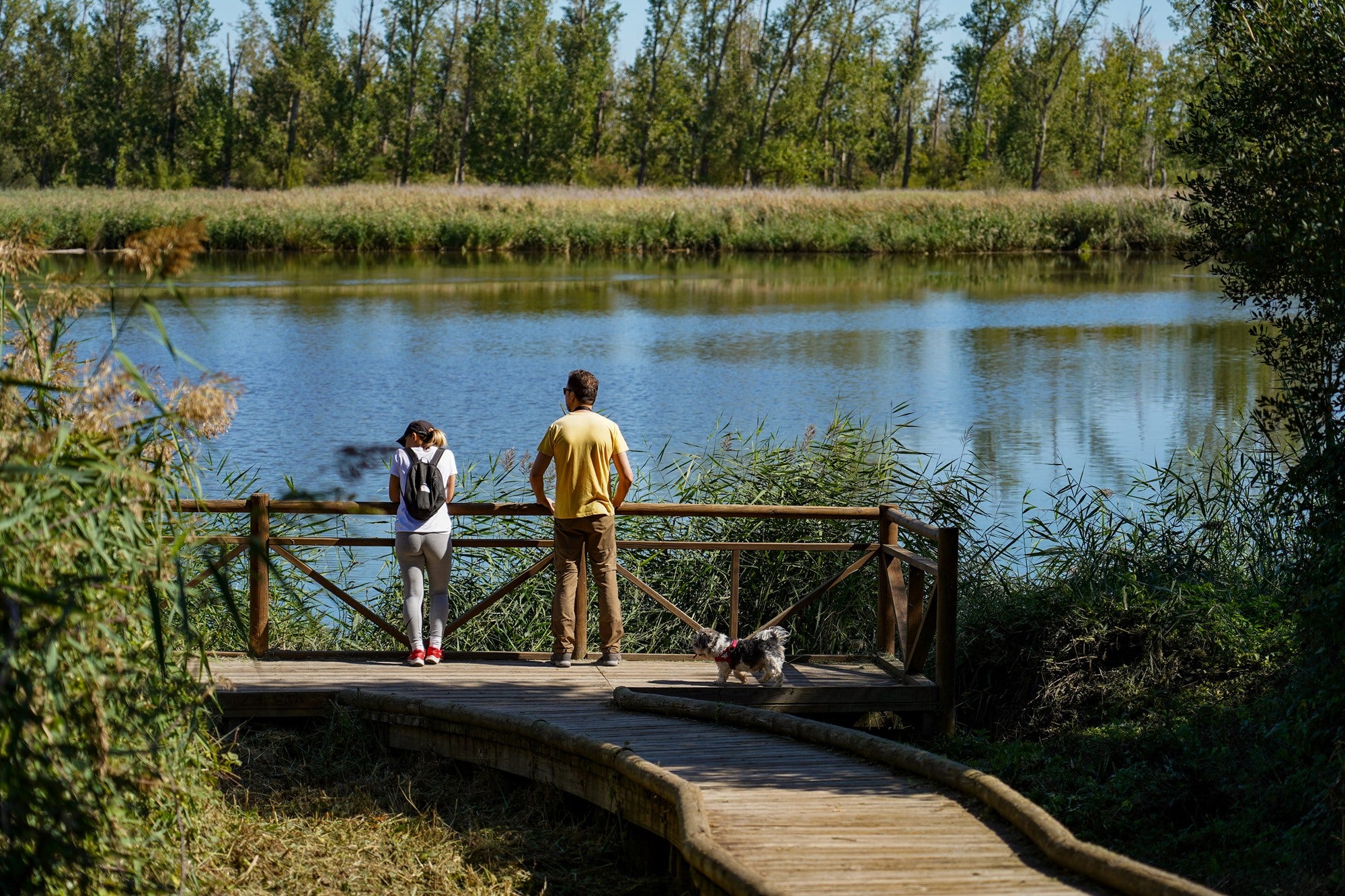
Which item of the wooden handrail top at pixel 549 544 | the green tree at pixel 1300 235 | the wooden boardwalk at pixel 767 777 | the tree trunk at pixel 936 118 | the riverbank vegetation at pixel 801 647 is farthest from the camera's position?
the tree trunk at pixel 936 118

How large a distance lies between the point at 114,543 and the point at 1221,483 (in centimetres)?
828

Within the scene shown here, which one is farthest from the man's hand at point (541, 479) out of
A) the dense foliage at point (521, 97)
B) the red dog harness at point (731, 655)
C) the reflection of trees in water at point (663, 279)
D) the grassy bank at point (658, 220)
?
the dense foliage at point (521, 97)

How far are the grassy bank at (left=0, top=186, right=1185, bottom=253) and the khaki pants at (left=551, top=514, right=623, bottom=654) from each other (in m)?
41.0

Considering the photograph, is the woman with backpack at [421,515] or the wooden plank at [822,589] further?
the wooden plank at [822,589]

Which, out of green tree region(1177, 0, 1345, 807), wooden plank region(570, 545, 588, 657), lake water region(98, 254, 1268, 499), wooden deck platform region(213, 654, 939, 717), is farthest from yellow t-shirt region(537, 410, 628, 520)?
green tree region(1177, 0, 1345, 807)

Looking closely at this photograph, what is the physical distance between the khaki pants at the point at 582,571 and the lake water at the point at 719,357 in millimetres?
1961

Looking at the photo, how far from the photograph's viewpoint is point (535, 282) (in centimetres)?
3747

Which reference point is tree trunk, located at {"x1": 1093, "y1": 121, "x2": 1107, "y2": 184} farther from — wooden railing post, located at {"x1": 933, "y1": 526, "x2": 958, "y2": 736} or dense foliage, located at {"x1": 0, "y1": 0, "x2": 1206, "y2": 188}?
wooden railing post, located at {"x1": 933, "y1": 526, "x2": 958, "y2": 736}

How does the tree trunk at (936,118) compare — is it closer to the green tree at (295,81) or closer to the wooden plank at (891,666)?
the green tree at (295,81)

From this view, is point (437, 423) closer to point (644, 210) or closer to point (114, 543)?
point (114, 543)

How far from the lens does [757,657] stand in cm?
727

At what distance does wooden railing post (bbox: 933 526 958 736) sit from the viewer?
24.2 ft

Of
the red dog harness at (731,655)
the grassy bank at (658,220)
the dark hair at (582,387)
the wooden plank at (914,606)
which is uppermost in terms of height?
the grassy bank at (658,220)

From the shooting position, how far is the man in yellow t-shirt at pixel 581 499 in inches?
300
